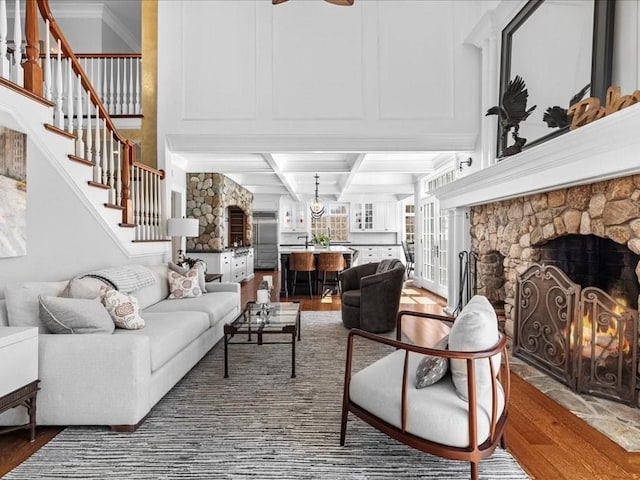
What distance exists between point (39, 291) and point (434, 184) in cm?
692

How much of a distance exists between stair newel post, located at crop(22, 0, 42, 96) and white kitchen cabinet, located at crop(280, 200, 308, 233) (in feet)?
29.8

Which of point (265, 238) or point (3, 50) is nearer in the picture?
point (3, 50)

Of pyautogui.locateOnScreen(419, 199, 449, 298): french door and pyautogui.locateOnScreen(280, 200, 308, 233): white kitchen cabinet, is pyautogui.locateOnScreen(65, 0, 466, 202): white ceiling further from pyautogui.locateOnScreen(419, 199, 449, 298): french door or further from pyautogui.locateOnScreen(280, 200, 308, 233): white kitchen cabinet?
pyautogui.locateOnScreen(280, 200, 308, 233): white kitchen cabinet

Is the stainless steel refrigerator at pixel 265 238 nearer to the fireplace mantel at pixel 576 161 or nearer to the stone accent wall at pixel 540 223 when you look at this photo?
the stone accent wall at pixel 540 223

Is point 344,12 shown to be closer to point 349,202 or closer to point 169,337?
point 169,337

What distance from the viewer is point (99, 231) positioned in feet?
12.3

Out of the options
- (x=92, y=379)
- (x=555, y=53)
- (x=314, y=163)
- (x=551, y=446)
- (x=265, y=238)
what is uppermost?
(x=555, y=53)

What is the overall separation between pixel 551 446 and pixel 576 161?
1.80 meters

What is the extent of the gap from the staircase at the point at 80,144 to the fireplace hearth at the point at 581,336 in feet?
13.5

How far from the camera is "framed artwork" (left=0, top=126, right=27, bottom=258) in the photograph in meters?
2.74

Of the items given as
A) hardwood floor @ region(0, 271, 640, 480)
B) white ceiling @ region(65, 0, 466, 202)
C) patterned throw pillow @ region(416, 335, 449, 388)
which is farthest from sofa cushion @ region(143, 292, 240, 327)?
white ceiling @ region(65, 0, 466, 202)

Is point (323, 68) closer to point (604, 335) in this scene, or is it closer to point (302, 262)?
point (302, 262)

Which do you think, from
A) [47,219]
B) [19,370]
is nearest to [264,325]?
[19,370]

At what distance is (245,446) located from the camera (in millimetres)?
2061
